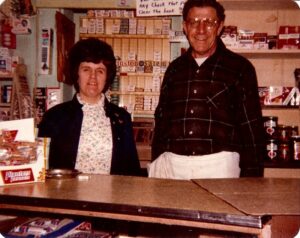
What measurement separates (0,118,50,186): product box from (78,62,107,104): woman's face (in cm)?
79

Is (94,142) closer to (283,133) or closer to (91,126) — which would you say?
(91,126)

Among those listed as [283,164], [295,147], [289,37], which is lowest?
[283,164]

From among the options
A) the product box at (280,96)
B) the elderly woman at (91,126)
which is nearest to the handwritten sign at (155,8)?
the product box at (280,96)

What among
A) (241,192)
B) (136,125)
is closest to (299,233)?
(241,192)

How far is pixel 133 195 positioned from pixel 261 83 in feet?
8.24

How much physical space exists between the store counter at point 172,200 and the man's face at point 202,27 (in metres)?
0.91

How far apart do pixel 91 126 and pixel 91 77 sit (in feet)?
0.93

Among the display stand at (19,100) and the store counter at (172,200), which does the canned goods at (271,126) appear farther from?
the display stand at (19,100)

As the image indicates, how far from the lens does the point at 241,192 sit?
1.13 meters

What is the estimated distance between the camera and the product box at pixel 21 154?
1300 millimetres

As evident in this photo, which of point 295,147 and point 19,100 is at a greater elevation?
point 19,100

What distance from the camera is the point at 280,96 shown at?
299 cm

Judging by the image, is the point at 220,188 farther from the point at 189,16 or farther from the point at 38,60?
the point at 38,60

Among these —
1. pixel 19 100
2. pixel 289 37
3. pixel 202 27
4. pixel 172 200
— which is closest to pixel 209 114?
pixel 202 27
